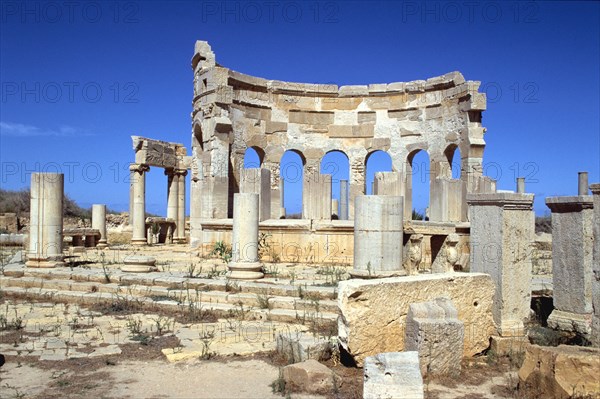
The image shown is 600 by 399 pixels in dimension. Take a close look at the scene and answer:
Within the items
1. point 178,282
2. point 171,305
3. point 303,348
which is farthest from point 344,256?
point 303,348

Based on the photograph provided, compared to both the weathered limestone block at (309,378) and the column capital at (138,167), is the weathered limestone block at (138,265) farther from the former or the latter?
the column capital at (138,167)

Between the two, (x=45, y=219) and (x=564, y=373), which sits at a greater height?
(x=45, y=219)

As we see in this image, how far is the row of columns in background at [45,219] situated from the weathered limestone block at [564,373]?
33.9 feet

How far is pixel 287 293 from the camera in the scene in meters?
8.76

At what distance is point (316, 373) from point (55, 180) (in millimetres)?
9038

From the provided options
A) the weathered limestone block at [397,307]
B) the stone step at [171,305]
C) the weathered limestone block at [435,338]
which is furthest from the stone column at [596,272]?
the stone step at [171,305]

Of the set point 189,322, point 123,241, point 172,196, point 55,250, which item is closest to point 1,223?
point 123,241

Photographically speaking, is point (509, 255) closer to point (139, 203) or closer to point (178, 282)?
point (178, 282)

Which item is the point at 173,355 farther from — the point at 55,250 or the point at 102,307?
the point at 55,250

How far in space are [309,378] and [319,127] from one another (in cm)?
1412

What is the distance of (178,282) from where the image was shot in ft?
31.5

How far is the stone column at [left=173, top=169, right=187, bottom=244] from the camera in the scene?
21.9 m

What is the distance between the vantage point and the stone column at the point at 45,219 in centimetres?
1148

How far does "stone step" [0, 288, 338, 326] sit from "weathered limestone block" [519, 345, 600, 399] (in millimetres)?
3062
